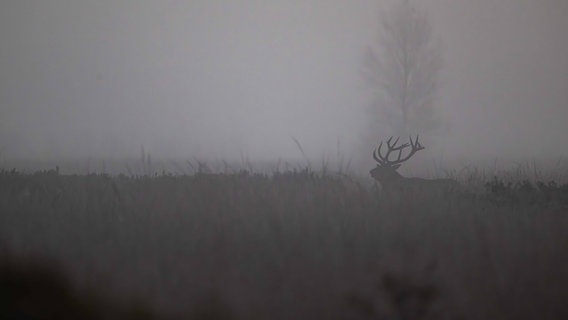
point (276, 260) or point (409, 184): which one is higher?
point (409, 184)

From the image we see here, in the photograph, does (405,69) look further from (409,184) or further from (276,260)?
(276,260)

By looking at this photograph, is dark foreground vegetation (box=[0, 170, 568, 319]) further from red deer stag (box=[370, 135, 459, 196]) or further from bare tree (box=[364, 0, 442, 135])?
bare tree (box=[364, 0, 442, 135])

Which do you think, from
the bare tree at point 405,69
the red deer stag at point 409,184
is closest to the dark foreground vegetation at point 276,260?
the red deer stag at point 409,184

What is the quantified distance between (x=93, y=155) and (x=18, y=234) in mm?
9631

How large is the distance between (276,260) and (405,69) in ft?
54.9

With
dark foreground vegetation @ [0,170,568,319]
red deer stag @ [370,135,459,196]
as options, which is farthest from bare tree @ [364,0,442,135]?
dark foreground vegetation @ [0,170,568,319]

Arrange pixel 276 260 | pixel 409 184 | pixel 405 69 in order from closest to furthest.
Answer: pixel 276 260
pixel 409 184
pixel 405 69

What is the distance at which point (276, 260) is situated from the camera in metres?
2.58

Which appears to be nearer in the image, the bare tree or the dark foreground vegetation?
the dark foreground vegetation

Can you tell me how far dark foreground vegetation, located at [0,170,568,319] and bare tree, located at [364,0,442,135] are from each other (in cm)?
1373

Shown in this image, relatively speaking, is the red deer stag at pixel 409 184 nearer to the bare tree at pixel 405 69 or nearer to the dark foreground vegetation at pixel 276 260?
the dark foreground vegetation at pixel 276 260

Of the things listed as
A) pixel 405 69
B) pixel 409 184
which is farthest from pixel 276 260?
pixel 405 69

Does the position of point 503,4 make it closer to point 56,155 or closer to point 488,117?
point 488,117

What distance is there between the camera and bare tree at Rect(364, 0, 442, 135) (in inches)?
701
